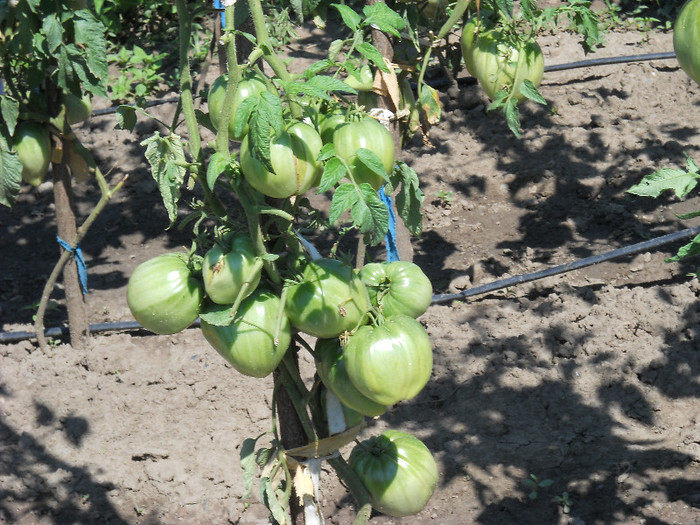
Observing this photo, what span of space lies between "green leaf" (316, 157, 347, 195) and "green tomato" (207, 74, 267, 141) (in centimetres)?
14

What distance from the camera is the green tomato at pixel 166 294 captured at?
56.4 inches

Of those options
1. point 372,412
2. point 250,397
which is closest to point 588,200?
point 250,397

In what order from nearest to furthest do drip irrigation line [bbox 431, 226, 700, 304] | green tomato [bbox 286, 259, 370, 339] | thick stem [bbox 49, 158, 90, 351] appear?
green tomato [bbox 286, 259, 370, 339]
thick stem [bbox 49, 158, 90, 351]
drip irrigation line [bbox 431, 226, 700, 304]

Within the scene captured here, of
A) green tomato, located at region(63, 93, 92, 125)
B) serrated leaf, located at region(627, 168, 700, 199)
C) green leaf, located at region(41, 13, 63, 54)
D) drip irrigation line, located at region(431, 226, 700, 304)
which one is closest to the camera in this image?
serrated leaf, located at region(627, 168, 700, 199)

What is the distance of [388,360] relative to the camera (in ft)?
4.50

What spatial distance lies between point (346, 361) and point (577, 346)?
7.58 feet

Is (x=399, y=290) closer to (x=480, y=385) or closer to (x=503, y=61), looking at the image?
(x=503, y=61)

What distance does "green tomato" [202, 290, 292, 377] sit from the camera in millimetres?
1426

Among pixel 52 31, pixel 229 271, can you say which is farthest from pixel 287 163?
pixel 52 31

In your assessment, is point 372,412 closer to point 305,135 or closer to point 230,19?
point 305,135

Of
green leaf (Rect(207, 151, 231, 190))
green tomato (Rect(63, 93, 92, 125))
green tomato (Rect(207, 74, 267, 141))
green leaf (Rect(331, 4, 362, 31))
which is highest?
green leaf (Rect(331, 4, 362, 31))

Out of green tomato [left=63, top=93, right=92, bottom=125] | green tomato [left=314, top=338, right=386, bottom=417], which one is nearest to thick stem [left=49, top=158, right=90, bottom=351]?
green tomato [left=63, top=93, right=92, bottom=125]

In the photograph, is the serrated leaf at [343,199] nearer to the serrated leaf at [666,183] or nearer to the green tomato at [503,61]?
the serrated leaf at [666,183]

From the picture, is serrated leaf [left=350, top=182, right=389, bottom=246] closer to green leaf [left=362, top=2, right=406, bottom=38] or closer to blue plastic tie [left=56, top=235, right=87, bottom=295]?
green leaf [left=362, top=2, right=406, bottom=38]
